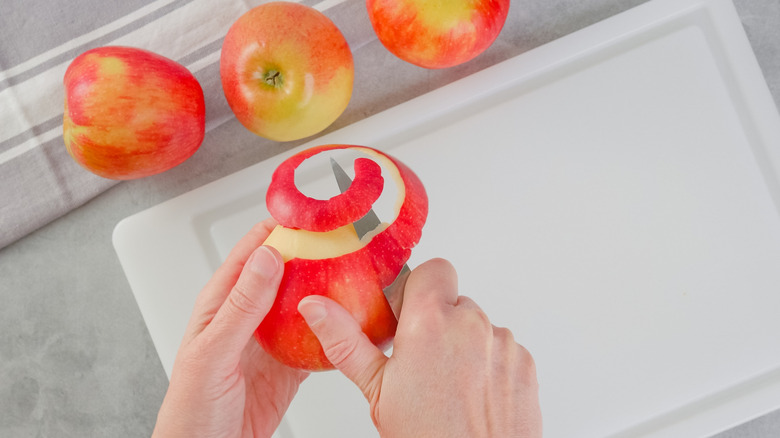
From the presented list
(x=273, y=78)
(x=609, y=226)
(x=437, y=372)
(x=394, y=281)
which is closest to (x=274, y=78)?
(x=273, y=78)

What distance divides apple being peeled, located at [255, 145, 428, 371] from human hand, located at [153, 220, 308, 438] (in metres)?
0.02

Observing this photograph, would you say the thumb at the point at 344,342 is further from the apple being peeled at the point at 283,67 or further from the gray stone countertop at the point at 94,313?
the gray stone countertop at the point at 94,313

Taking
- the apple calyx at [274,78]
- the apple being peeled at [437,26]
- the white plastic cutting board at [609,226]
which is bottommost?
the white plastic cutting board at [609,226]

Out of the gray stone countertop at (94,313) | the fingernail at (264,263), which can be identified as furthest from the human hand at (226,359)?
the gray stone countertop at (94,313)

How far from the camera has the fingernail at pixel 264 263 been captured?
572 mm

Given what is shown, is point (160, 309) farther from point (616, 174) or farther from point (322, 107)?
point (616, 174)

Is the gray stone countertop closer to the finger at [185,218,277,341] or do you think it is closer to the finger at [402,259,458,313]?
the finger at [185,218,277,341]

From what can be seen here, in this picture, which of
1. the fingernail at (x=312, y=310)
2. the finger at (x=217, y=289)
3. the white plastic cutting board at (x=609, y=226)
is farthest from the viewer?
the white plastic cutting board at (x=609, y=226)

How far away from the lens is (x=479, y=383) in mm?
627

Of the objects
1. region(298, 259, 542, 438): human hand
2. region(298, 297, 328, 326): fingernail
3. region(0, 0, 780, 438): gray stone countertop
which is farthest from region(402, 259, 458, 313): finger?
region(0, 0, 780, 438): gray stone countertop

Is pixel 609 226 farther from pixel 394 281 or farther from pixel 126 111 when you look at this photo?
pixel 126 111

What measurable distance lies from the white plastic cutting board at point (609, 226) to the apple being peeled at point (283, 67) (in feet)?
0.37

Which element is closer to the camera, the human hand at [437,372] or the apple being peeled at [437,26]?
the human hand at [437,372]

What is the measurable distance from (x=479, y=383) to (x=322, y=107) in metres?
0.40
